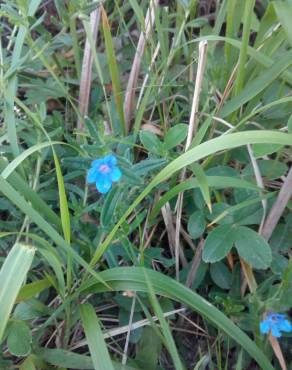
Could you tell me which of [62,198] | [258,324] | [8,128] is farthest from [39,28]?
[258,324]

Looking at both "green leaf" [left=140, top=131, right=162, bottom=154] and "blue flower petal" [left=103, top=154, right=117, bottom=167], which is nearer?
"blue flower petal" [left=103, top=154, right=117, bottom=167]

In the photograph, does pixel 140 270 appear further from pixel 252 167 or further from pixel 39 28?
pixel 39 28

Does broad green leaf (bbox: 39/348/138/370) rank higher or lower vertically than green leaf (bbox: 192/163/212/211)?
lower

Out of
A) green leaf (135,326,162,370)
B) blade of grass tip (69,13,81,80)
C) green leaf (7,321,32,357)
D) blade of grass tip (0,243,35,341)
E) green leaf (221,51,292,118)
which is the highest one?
blade of grass tip (69,13,81,80)

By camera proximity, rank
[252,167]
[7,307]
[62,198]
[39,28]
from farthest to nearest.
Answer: [39,28] → [252,167] → [62,198] → [7,307]

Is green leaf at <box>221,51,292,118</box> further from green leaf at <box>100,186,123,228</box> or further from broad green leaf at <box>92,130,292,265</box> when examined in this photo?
green leaf at <box>100,186,123,228</box>

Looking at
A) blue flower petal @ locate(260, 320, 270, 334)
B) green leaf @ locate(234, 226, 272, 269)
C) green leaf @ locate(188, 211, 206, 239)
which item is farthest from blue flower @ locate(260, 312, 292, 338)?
green leaf @ locate(188, 211, 206, 239)

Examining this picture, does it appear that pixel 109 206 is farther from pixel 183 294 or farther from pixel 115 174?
pixel 183 294
